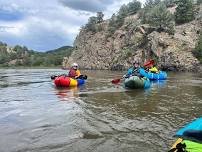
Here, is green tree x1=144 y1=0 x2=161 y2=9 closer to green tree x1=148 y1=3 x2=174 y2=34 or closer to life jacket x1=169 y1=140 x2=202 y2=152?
green tree x1=148 y1=3 x2=174 y2=34

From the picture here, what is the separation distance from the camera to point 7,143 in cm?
691

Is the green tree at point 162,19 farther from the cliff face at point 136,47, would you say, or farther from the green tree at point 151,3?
the green tree at point 151,3

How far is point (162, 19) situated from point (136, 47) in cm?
570

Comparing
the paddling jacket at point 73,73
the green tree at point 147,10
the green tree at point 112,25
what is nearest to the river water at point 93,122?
the paddling jacket at point 73,73

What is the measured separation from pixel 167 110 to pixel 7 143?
582 cm

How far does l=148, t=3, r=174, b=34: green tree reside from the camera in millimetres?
41781

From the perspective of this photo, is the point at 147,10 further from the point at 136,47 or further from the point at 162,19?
the point at 162,19

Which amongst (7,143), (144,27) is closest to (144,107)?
(7,143)

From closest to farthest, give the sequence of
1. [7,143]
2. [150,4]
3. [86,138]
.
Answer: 1. [7,143]
2. [86,138]
3. [150,4]

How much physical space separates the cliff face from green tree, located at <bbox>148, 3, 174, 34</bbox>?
0.86 m

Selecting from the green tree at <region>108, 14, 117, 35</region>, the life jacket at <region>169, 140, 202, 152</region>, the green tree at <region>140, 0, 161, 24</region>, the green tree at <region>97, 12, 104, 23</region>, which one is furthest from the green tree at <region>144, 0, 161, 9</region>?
the life jacket at <region>169, 140, 202, 152</region>

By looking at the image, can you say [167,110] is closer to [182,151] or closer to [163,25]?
[182,151]

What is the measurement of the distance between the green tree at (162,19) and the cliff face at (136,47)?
0.86m

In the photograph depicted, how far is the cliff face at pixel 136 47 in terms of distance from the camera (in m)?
39.1
